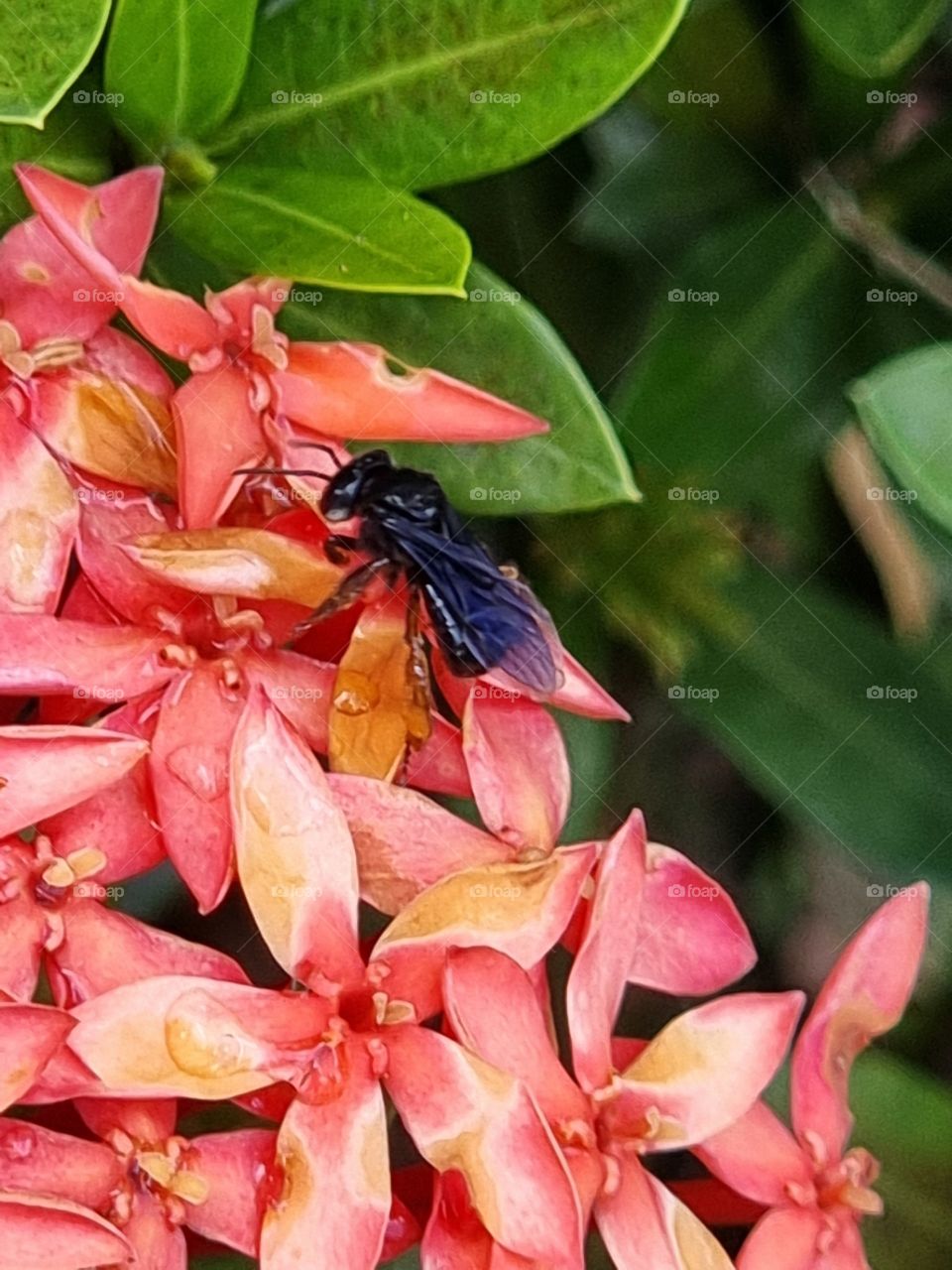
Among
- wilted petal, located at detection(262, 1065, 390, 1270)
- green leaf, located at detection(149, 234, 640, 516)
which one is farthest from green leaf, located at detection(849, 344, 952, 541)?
wilted petal, located at detection(262, 1065, 390, 1270)

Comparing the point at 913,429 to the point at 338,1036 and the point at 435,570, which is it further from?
the point at 338,1036

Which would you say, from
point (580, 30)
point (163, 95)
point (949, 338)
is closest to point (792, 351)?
point (949, 338)

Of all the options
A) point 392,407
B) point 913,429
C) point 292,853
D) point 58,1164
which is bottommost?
point 58,1164

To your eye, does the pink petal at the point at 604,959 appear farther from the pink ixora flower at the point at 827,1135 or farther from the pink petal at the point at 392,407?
the pink petal at the point at 392,407

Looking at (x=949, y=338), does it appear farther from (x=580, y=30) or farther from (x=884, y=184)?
(x=580, y=30)

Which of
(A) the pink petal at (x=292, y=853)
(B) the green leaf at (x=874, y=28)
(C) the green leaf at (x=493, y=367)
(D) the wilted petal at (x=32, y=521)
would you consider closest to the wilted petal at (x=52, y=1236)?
(A) the pink petal at (x=292, y=853)

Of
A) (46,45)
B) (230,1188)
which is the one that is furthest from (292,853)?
(46,45)
